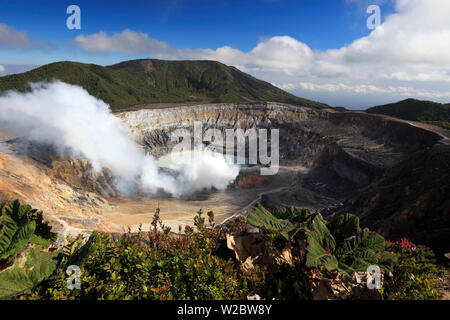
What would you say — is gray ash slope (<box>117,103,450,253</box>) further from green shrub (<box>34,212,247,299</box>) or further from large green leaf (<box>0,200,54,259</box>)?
large green leaf (<box>0,200,54,259</box>)

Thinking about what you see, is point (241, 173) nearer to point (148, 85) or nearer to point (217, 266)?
point (217, 266)

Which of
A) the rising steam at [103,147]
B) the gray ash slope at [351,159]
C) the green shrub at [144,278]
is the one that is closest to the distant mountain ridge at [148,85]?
the gray ash slope at [351,159]

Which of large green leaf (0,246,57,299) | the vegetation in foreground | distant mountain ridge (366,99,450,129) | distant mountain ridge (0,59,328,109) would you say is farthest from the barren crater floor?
distant mountain ridge (0,59,328,109)

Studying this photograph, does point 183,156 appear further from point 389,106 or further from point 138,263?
point 389,106

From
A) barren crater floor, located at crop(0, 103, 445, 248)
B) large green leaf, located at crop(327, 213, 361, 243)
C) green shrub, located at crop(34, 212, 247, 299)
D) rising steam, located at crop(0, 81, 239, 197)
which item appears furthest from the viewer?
rising steam, located at crop(0, 81, 239, 197)

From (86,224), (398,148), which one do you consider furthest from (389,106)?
(86,224)

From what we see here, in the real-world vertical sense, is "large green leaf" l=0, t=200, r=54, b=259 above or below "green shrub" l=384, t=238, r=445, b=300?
above

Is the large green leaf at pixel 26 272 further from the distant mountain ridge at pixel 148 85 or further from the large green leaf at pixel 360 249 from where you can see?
the distant mountain ridge at pixel 148 85
